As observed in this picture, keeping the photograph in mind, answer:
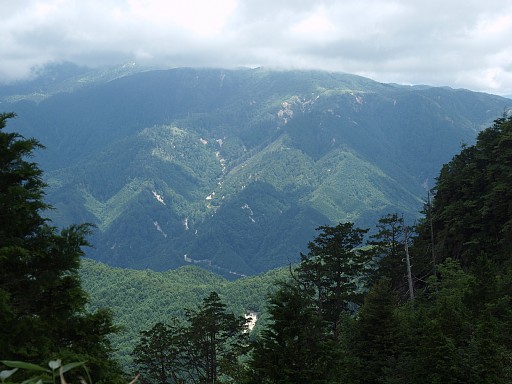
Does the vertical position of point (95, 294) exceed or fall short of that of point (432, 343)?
it falls short

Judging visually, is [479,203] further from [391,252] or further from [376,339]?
[376,339]

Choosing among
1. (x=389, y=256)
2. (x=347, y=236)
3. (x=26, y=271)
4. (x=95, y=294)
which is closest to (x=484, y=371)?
(x=26, y=271)

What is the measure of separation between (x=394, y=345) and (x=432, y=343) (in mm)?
2804

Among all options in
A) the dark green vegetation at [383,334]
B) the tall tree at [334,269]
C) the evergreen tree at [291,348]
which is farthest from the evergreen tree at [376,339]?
the tall tree at [334,269]

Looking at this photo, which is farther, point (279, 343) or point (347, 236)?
point (347, 236)

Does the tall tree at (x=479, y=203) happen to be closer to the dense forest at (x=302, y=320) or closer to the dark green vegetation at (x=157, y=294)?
the dense forest at (x=302, y=320)

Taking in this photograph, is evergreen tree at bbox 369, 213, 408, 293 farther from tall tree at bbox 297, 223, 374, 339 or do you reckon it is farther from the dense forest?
tall tree at bbox 297, 223, 374, 339

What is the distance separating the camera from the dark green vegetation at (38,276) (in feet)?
37.8

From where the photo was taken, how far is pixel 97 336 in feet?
43.3

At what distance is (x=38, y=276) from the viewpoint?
12383 millimetres

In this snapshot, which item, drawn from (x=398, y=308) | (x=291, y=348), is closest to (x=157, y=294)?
(x=398, y=308)

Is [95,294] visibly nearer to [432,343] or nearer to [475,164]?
[475,164]

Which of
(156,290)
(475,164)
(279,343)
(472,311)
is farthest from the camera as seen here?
(156,290)

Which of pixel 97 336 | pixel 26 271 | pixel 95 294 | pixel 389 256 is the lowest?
pixel 95 294
